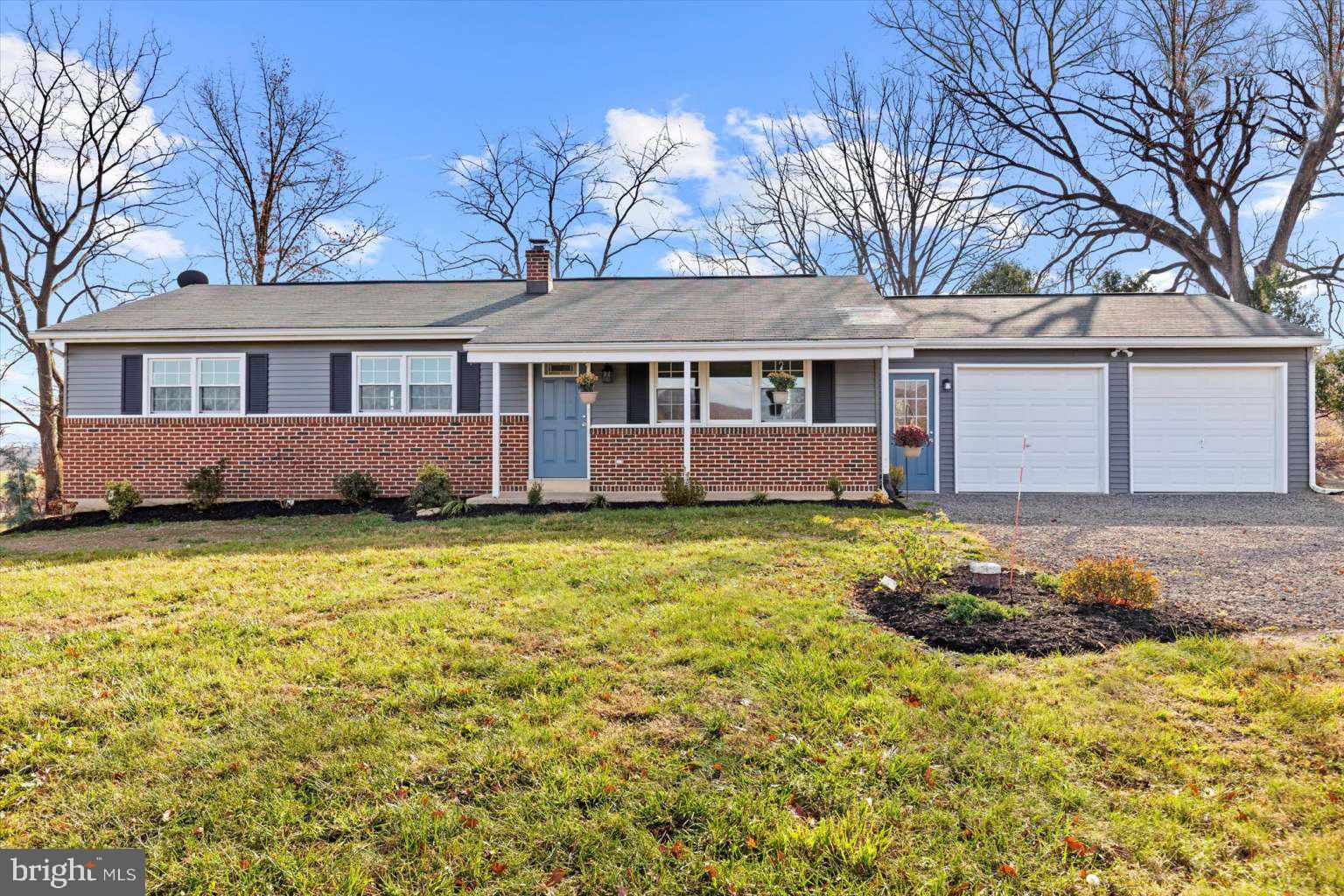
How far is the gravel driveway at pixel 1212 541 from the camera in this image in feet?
15.9

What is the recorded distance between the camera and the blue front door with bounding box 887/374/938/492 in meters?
11.8

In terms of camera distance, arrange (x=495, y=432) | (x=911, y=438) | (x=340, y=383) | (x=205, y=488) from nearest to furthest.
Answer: (x=911, y=438) → (x=205, y=488) → (x=495, y=432) → (x=340, y=383)

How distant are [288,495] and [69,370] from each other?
4528mm

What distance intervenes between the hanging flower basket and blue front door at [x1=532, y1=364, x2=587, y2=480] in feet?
1.90

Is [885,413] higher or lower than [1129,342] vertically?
lower

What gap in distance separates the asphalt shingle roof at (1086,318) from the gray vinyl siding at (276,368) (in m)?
8.01

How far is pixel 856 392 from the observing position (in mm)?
11320

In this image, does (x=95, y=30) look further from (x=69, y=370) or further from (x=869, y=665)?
(x=869, y=665)

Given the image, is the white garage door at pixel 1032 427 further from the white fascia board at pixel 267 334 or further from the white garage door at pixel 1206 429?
the white fascia board at pixel 267 334

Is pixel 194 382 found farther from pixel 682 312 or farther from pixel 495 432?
pixel 682 312

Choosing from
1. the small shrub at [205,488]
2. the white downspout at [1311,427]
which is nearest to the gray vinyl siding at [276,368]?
the small shrub at [205,488]

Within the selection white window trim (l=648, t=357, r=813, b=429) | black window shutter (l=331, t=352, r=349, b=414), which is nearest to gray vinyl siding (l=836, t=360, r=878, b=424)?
white window trim (l=648, t=357, r=813, b=429)

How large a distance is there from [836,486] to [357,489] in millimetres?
7800

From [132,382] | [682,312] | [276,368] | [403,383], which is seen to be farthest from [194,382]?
[682,312]
